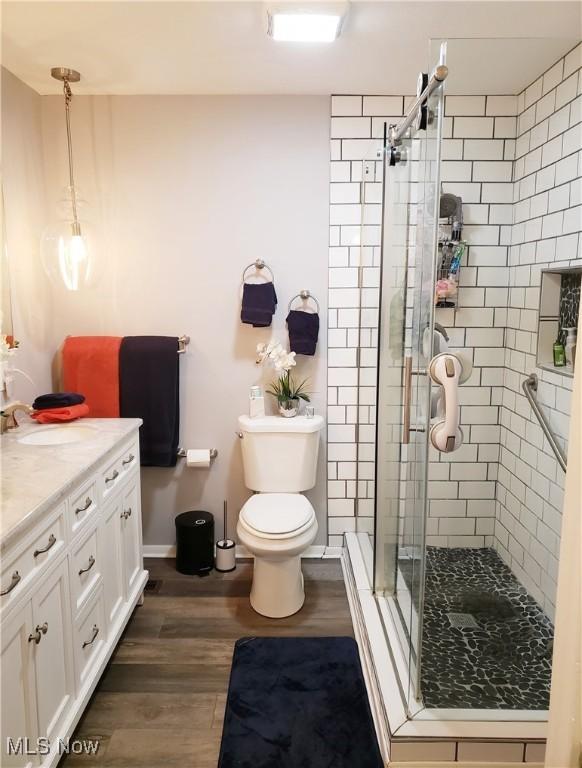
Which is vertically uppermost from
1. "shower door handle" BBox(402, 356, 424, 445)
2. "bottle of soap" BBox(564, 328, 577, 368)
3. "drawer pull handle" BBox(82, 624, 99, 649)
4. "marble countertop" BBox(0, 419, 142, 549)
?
"bottle of soap" BBox(564, 328, 577, 368)

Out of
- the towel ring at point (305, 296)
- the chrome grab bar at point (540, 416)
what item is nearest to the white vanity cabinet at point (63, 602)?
the towel ring at point (305, 296)

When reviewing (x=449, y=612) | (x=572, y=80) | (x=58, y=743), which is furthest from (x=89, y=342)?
(x=572, y=80)

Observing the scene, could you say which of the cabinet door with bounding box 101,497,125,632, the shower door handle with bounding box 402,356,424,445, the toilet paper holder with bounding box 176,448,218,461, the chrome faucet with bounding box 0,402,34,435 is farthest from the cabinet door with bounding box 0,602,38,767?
the toilet paper holder with bounding box 176,448,218,461

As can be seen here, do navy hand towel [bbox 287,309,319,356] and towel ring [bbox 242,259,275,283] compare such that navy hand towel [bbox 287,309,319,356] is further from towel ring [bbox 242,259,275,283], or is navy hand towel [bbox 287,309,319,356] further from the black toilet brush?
the black toilet brush

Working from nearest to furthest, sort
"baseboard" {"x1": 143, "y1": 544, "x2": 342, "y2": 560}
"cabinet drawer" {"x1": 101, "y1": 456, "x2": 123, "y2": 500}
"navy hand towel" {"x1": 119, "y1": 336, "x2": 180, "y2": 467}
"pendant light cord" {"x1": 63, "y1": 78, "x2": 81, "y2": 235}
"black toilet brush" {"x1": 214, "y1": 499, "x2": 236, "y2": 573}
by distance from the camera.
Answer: "cabinet drawer" {"x1": 101, "y1": 456, "x2": 123, "y2": 500}
"pendant light cord" {"x1": 63, "y1": 78, "x2": 81, "y2": 235}
"navy hand towel" {"x1": 119, "y1": 336, "x2": 180, "y2": 467}
"black toilet brush" {"x1": 214, "y1": 499, "x2": 236, "y2": 573}
"baseboard" {"x1": 143, "y1": 544, "x2": 342, "y2": 560}

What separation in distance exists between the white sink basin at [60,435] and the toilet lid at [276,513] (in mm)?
789

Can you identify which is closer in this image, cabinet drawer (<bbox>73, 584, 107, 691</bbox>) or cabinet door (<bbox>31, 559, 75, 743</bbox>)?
cabinet door (<bbox>31, 559, 75, 743</bbox>)

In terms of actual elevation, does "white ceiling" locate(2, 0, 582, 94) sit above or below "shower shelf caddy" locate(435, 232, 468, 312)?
above

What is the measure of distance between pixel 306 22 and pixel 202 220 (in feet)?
3.68

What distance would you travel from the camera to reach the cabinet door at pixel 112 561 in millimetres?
2141

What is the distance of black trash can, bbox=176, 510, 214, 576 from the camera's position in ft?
9.55

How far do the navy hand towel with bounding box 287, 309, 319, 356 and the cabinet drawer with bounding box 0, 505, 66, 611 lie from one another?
1.51 metres

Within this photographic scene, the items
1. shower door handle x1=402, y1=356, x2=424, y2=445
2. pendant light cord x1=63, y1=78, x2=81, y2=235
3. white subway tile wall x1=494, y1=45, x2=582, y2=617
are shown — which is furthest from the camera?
pendant light cord x1=63, y1=78, x2=81, y2=235

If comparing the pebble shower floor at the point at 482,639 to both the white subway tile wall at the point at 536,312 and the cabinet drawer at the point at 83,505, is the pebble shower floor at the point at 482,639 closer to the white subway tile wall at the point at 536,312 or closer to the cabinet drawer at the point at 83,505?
the white subway tile wall at the point at 536,312
